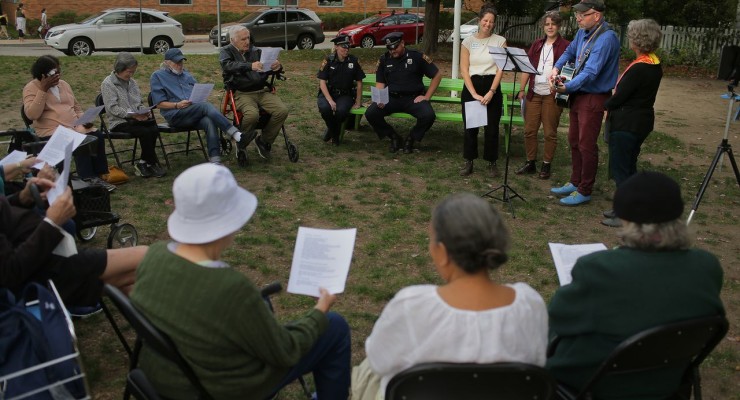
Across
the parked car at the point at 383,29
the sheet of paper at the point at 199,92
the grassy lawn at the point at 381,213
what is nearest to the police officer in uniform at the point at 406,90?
the grassy lawn at the point at 381,213

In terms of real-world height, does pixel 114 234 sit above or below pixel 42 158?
below

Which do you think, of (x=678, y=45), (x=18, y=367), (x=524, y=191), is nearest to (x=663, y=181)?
(x=18, y=367)

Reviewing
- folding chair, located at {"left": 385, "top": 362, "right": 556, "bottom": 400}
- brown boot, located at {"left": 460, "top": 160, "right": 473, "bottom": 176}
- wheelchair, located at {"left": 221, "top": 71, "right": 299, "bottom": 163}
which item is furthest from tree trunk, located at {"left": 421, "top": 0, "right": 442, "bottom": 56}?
folding chair, located at {"left": 385, "top": 362, "right": 556, "bottom": 400}

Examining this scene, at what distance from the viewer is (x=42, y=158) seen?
4.25 m

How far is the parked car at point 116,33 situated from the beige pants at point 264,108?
41.0 ft

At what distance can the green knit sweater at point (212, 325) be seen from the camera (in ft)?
7.77

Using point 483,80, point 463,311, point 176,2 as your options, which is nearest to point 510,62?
point 483,80

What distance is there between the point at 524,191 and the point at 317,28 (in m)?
17.2

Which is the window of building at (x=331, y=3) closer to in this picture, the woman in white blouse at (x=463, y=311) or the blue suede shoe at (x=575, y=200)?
the blue suede shoe at (x=575, y=200)

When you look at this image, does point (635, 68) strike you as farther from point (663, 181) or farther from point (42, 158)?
point (42, 158)

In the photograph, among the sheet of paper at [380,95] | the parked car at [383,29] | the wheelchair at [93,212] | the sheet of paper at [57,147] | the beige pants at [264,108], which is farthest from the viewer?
the parked car at [383,29]

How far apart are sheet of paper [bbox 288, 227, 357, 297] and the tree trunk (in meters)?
15.0

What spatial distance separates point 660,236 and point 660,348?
0.39m

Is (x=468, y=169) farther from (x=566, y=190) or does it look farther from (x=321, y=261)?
(x=321, y=261)
